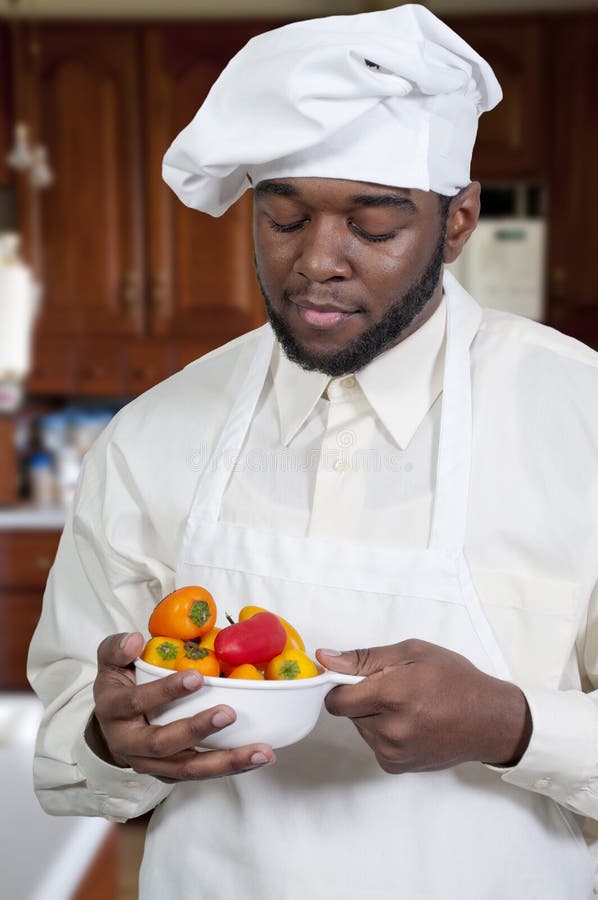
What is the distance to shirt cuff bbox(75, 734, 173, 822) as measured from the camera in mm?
895

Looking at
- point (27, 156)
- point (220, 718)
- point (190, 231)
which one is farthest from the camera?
point (190, 231)

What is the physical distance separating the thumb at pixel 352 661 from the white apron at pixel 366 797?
4.4 inches

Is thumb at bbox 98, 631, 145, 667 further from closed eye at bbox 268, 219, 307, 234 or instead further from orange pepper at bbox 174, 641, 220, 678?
closed eye at bbox 268, 219, 307, 234

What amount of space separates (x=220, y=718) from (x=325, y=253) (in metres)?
0.38

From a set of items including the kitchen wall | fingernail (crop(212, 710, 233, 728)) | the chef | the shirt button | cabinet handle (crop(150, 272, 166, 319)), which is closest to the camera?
fingernail (crop(212, 710, 233, 728))

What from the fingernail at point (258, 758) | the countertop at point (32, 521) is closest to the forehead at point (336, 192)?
the fingernail at point (258, 758)

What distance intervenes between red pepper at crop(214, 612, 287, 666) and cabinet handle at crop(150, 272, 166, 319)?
8.40 feet

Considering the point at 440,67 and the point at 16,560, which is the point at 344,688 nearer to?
the point at 440,67

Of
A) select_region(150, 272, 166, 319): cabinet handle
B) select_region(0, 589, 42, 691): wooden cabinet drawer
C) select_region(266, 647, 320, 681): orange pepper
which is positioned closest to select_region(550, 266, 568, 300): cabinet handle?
select_region(150, 272, 166, 319): cabinet handle

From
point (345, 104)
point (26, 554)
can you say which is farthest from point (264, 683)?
point (26, 554)

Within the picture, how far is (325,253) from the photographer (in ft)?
2.77

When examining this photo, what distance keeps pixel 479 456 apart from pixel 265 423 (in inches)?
8.7

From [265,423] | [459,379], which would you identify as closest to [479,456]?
[459,379]

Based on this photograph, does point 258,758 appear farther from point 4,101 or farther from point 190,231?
point 4,101
